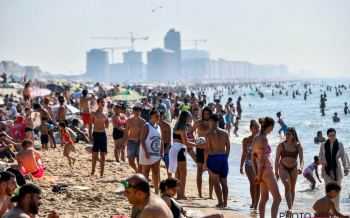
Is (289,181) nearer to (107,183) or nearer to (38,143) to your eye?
(107,183)

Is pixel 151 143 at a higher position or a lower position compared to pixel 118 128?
higher

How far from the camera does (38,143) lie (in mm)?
17625

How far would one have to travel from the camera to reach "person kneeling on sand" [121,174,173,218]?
187 inches

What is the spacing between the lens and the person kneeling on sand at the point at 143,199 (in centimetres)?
475

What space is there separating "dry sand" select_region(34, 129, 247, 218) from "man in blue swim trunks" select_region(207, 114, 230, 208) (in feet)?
1.48

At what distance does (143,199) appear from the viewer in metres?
4.82

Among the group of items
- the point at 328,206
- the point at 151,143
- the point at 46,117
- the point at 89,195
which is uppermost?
the point at 151,143

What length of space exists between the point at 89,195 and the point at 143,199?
5.44 metres

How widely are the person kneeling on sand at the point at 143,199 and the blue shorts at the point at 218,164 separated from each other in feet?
15.6

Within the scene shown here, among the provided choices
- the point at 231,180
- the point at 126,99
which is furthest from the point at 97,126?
the point at 126,99

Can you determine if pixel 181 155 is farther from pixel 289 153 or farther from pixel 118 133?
pixel 118 133

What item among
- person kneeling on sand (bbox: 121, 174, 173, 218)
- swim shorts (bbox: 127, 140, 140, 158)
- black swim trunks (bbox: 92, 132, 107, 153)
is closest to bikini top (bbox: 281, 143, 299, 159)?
swim shorts (bbox: 127, 140, 140, 158)

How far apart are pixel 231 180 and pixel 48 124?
196 inches

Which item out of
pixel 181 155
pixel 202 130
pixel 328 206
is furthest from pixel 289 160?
pixel 328 206
